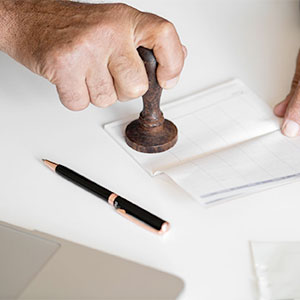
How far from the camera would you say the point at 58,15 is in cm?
121

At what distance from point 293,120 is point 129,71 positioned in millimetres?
367

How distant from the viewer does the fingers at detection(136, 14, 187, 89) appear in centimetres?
112

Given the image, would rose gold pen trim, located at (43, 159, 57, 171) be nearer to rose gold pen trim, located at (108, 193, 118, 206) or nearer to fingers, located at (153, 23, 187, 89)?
rose gold pen trim, located at (108, 193, 118, 206)

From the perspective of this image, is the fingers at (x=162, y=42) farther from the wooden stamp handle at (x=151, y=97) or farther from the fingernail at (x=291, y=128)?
the fingernail at (x=291, y=128)

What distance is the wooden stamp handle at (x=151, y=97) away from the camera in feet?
3.76

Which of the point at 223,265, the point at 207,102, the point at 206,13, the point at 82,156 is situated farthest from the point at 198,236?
the point at 206,13

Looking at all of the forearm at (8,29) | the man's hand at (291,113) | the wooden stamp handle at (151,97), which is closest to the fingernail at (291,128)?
the man's hand at (291,113)

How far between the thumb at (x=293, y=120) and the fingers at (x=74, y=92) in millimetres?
411

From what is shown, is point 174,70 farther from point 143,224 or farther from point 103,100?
point 143,224

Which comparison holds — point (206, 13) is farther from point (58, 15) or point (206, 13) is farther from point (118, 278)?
point (118, 278)

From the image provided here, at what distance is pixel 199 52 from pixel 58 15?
0.46 metres

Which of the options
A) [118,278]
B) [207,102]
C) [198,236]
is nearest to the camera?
[118,278]

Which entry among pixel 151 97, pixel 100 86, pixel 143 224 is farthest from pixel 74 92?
pixel 143 224

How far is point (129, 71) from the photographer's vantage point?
112cm
